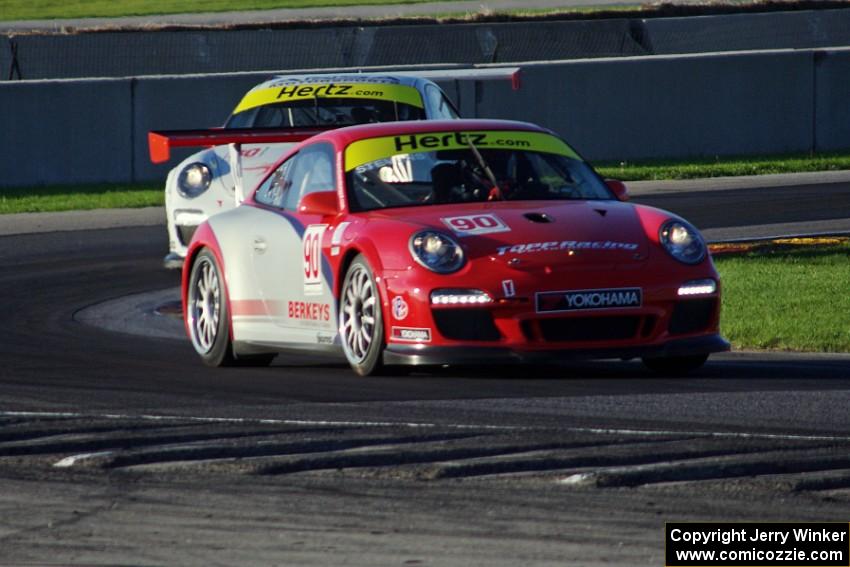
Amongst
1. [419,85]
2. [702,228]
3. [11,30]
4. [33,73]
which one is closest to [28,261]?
[419,85]

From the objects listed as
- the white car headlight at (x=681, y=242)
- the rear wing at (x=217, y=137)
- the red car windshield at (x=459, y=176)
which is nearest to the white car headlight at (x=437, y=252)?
the red car windshield at (x=459, y=176)

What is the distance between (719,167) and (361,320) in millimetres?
14515

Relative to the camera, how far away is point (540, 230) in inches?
Result: 351

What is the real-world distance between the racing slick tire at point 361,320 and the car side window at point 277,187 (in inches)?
42.1

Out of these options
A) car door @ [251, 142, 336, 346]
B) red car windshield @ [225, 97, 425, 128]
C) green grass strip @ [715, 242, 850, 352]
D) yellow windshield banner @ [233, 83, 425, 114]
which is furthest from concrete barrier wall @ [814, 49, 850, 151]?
car door @ [251, 142, 336, 346]

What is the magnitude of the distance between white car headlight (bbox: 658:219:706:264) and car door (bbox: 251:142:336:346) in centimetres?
161

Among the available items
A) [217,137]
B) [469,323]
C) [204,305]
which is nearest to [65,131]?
[217,137]

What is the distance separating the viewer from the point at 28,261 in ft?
52.3

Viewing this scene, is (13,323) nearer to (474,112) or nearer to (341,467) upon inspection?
(341,467)

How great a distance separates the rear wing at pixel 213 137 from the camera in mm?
11195

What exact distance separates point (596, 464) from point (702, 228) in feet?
35.8

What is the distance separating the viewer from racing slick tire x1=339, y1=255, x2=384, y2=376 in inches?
352

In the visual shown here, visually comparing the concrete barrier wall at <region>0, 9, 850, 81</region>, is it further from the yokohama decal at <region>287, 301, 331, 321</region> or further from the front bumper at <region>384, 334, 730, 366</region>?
the front bumper at <region>384, 334, 730, 366</region>

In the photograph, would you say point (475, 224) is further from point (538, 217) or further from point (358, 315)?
point (358, 315)
